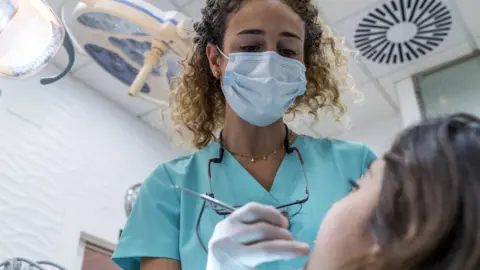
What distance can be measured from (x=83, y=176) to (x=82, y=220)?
0.81ft

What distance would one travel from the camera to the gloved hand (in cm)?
67

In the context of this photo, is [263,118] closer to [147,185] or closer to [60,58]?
[147,185]

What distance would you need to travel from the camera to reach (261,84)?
1164 millimetres

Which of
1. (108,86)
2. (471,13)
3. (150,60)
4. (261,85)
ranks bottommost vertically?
(108,86)

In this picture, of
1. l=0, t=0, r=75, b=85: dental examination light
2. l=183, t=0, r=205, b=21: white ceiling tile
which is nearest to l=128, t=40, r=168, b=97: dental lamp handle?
l=0, t=0, r=75, b=85: dental examination light

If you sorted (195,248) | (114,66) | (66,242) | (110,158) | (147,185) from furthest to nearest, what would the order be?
(110,158)
(66,242)
(114,66)
(147,185)
(195,248)

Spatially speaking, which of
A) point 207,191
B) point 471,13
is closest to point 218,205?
point 207,191

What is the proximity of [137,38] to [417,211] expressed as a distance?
137cm

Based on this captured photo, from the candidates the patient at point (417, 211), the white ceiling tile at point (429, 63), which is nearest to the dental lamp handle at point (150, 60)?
the patient at point (417, 211)

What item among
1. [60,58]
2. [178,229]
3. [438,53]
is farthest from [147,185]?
[438,53]

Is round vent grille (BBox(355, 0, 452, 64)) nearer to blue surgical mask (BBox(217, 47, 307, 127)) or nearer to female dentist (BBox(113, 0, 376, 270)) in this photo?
female dentist (BBox(113, 0, 376, 270))

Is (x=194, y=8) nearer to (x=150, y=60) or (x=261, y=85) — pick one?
A: (x=150, y=60)

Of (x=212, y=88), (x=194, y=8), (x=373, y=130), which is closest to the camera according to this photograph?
(x=212, y=88)

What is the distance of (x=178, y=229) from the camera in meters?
1.02
